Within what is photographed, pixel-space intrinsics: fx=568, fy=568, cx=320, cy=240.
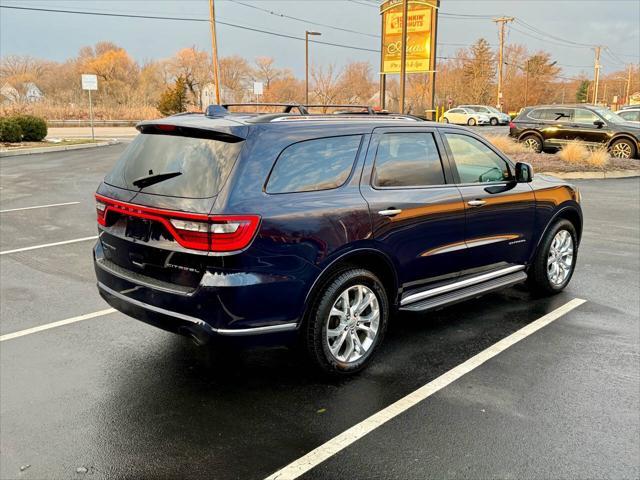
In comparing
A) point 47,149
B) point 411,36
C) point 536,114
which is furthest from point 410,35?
point 47,149

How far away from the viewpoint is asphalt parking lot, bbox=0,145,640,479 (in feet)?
9.77

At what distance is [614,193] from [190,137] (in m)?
12.2

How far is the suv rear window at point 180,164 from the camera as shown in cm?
344

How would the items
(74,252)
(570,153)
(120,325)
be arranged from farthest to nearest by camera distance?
(570,153), (74,252), (120,325)

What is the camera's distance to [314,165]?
3.80 m

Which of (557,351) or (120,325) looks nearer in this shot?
(557,351)

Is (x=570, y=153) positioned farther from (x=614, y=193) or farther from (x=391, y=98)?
(x=391, y=98)

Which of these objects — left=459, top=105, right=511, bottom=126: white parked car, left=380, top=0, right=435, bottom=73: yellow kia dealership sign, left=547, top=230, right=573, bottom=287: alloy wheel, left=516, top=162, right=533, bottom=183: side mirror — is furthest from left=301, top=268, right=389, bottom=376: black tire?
left=459, top=105, right=511, bottom=126: white parked car

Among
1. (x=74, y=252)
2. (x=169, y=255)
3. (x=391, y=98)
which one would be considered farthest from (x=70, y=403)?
(x=391, y=98)

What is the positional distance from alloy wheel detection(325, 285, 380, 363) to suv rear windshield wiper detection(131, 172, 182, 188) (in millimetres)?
1359

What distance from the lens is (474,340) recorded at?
183 inches

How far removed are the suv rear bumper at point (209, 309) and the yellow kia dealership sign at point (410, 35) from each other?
24062 millimetres

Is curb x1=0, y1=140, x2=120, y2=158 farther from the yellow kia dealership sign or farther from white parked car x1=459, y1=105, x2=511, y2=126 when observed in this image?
white parked car x1=459, y1=105, x2=511, y2=126

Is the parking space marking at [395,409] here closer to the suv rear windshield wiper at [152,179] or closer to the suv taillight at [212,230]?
the suv taillight at [212,230]
